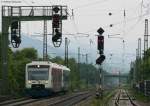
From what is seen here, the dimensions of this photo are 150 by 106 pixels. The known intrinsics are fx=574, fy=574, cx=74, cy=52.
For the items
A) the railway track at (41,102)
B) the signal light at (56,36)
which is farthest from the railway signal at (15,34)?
the railway track at (41,102)

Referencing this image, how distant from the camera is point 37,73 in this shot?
56500mm

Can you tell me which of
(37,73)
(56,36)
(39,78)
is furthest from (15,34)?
(39,78)

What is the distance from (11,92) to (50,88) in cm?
654

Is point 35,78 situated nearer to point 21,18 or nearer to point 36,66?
point 36,66

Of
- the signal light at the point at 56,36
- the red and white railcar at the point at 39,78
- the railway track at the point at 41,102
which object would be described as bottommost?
the railway track at the point at 41,102

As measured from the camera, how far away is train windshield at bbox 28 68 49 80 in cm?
5638

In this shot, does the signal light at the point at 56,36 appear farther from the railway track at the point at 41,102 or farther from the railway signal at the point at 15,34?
the railway track at the point at 41,102

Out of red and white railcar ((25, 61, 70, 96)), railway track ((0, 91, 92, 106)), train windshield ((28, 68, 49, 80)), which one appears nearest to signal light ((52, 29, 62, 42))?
railway track ((0, 91, 92, 106))

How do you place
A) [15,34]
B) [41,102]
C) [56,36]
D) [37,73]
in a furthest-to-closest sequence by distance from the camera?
[37,73] < [15,34] < [56,36] < [41,102]

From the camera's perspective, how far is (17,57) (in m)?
91.8

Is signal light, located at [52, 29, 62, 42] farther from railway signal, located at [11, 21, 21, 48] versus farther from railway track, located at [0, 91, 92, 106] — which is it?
railway track, located at [0, 91, 92, 106]

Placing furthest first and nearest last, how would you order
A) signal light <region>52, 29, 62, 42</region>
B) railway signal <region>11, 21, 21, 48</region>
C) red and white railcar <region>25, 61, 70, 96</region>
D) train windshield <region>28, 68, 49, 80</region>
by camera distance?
1. train windshield <region>28, 68, 49, 80</region>
2. red and white railcar <region>25, 61, 70, 96</region>
3. railway signal <region>11, 21, 21, 48</region>
4. signal light <region>52, 29, 62, 42</region>

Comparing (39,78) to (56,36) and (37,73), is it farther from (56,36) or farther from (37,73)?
(56,36)

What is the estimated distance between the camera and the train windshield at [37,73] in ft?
185
